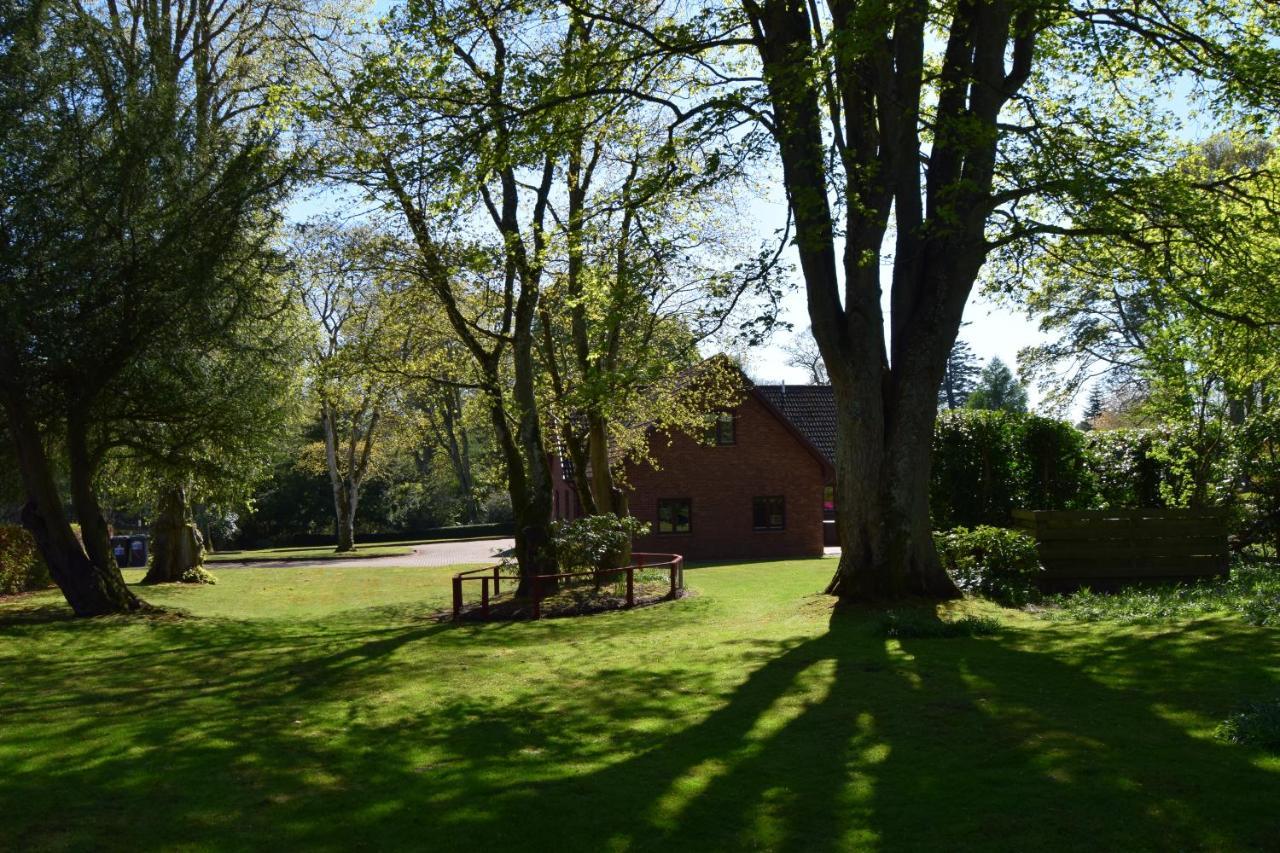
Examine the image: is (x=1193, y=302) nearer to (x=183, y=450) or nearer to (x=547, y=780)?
(x=547, y=780)

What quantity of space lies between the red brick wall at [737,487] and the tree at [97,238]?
25.0m

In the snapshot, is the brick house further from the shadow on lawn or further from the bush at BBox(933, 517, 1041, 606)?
the shadow on lawn

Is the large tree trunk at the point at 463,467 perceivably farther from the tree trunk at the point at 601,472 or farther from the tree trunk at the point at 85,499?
the tree trunk at the point at 85,499

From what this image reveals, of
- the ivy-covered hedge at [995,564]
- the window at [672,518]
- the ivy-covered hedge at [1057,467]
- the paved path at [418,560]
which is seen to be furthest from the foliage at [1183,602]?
the window at [672,518]

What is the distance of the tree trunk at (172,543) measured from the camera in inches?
1144

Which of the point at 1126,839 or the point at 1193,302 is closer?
the point at 1126,839

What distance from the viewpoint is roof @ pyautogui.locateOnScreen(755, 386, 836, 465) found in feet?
158

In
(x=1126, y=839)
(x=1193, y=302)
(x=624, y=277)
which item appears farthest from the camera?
(x=624, y=277)

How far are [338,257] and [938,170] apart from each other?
14255mm

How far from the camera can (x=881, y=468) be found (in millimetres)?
13914

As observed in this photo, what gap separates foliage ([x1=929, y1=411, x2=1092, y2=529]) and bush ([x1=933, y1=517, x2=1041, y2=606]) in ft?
12.0

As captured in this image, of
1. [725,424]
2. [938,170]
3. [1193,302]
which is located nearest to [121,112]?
[938,170]

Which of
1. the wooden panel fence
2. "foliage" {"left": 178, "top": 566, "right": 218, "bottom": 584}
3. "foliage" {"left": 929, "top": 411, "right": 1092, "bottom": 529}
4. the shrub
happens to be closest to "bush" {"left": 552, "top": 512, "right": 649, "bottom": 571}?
"foliage" {"left": 929, "top": 411, "right": 1092, "bottom": 529}

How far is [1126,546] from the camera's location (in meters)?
15.8
